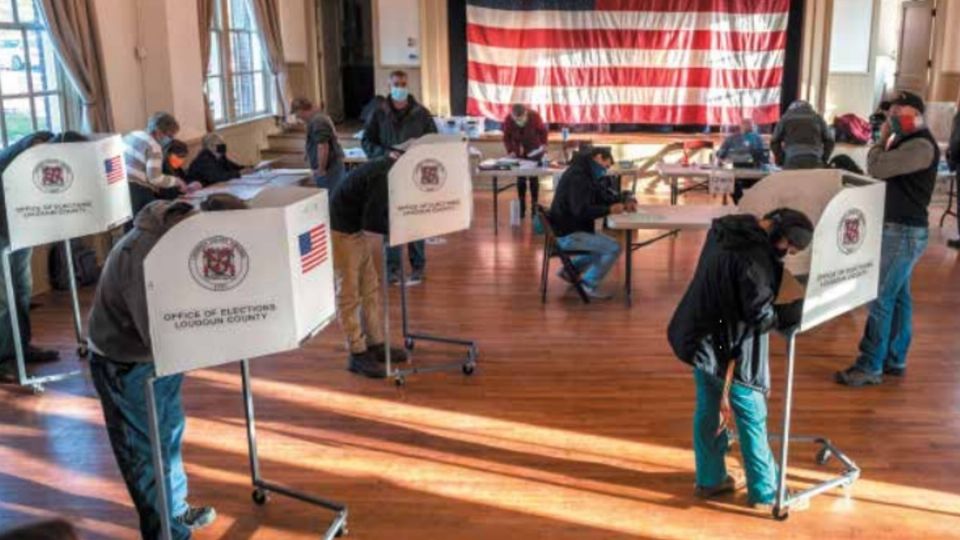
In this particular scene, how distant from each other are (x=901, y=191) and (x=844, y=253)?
4.55ft

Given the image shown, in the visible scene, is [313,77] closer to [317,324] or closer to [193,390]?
[193,390]

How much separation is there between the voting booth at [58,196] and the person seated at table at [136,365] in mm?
2054

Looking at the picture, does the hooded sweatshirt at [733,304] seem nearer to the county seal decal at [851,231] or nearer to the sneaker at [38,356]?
the county seal decal at [851,231]

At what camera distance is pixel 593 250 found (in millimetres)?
6391

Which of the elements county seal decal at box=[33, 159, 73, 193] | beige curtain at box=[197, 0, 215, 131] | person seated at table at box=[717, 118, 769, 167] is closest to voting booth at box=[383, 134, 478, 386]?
county seal decal at box=[33, 159, 73, 193]

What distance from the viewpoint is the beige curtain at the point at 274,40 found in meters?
10.4

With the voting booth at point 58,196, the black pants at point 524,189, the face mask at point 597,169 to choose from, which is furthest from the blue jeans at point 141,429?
the black pants at point 524,189

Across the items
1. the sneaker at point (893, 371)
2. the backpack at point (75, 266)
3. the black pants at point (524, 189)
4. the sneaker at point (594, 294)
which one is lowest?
the sneaker at point (893, 371)

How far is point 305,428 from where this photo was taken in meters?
4.35

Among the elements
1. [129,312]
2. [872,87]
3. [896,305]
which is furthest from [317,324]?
[872,87]

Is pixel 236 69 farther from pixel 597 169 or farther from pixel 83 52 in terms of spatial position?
pixel 597 169

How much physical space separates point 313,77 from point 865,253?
9.41 meters

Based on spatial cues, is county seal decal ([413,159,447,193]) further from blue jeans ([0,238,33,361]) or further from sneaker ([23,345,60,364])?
sneaker ([23,345,60,364])

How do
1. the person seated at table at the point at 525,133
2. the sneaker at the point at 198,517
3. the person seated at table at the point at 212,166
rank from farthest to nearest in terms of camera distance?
the person seated at table at the point at 525,133, the person seated at table at the point at 212,166, the sneaker at the point at 198,517
